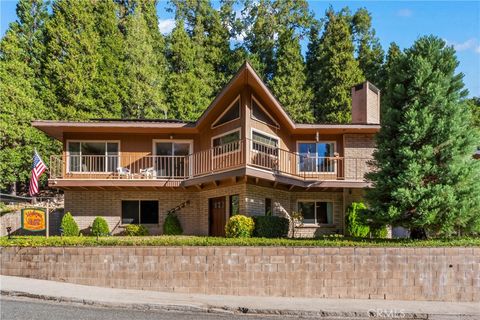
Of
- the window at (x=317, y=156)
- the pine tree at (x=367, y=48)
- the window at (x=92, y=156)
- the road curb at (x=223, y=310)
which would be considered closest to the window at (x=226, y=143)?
the window at (x=317, y=156)

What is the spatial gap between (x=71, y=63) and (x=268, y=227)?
24.3m

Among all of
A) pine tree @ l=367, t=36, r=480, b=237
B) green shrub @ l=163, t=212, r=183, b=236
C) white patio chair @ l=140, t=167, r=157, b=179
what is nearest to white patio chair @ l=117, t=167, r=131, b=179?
white patio chair @ l=140, t=167, r=157, b=179

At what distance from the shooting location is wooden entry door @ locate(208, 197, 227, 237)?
18.7 m

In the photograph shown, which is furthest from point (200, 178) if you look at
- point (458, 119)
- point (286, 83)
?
point (286, 83)

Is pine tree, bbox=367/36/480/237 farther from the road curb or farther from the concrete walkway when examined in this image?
the road curb

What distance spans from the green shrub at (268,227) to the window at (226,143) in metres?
3.50

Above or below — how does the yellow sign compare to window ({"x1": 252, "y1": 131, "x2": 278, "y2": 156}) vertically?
below

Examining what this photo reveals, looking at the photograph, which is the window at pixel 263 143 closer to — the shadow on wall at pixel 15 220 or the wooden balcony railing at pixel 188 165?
the wooden balcony railing at pixel 188 165

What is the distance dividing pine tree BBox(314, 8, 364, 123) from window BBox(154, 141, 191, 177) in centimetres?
1913

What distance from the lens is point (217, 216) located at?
62.8 ft

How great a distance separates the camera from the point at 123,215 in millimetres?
20219

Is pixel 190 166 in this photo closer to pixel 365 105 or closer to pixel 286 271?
pixel 286 271

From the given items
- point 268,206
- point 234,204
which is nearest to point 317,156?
point 268,206

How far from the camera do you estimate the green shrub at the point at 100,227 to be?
1877cm
